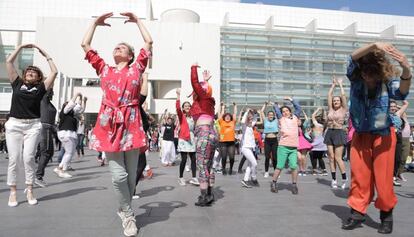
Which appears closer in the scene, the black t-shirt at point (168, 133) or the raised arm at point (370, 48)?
the raised arm at point (370, 48)

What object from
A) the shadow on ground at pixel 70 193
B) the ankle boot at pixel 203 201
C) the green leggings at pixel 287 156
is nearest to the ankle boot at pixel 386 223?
the ankle boot at pixel 203 201

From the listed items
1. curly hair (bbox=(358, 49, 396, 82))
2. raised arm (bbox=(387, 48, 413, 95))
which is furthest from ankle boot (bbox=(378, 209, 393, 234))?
curly hair (bbox=(358, 49, 396, 82))

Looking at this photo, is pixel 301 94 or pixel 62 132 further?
pixel 301 94

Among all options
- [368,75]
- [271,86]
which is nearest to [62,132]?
[368,75]

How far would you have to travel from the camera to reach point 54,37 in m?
36.2

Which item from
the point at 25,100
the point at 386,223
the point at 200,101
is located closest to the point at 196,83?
the point at 200,101

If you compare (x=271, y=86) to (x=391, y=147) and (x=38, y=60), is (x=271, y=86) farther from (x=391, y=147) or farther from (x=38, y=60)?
(x=391, y=147)

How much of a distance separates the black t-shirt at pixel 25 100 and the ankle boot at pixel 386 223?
4.54 metres

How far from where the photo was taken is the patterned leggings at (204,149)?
4.40 metres

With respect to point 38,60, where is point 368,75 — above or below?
below

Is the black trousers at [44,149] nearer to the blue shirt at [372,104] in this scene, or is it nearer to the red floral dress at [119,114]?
the red floral dress at [119,114]

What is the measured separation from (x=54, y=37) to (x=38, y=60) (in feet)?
10.8

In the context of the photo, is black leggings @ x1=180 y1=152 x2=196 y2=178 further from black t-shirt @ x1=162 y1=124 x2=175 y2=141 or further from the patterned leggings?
black t-shirt @ x1=162 y1=124 x2=175 y2=141

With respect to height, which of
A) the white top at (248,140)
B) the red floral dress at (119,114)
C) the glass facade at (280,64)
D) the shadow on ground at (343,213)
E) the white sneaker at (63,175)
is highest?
the glass facade at (280,64)
